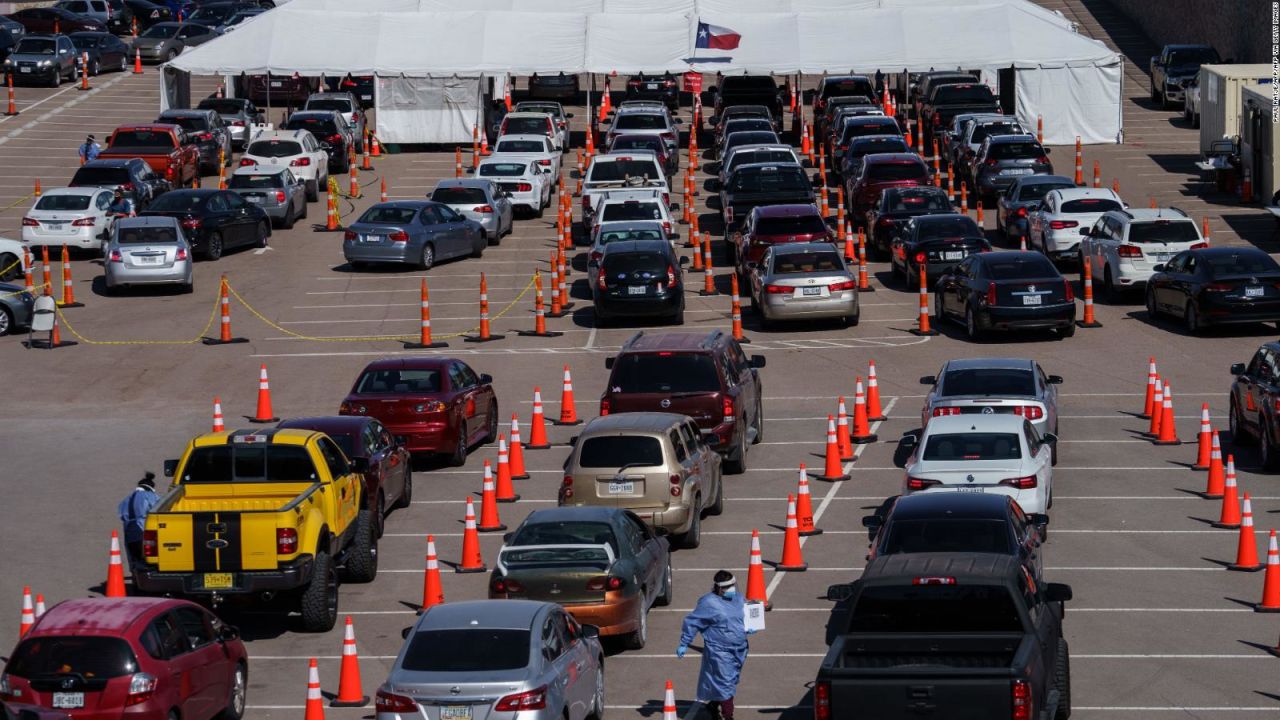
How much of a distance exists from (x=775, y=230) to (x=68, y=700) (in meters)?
25.6

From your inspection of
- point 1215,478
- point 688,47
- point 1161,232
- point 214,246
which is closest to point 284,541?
point 1215,478

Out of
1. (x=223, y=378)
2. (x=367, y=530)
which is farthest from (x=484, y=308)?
(x=367, y=530)

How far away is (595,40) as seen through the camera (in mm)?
57938

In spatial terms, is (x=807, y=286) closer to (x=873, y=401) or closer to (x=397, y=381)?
(x=873, y=401)

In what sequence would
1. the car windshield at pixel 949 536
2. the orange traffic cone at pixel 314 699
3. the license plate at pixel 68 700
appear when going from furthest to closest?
A: the car windshield at pixel 949 536, the orange traffic cone at pixel 314 699, the license plate at pixel 68 700

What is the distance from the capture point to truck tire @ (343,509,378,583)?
20844mm

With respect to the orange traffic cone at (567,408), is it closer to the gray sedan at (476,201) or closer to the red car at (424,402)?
the red car at (424,402)

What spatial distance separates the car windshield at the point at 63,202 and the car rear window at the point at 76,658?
96.8 feet

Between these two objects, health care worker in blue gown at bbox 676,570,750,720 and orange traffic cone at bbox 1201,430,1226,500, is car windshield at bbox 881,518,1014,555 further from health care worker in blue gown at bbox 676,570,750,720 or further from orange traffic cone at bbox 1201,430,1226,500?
orange traffic cone at bbox 1201,430,1226,500

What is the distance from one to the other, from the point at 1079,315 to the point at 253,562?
21.0m

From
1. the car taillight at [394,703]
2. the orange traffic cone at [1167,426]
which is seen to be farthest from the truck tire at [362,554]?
the orange traffic cone at [1167,426]

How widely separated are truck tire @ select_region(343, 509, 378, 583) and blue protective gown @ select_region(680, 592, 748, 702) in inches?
240

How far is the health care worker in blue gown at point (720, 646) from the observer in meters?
15.4

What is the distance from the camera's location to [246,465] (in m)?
19.9
